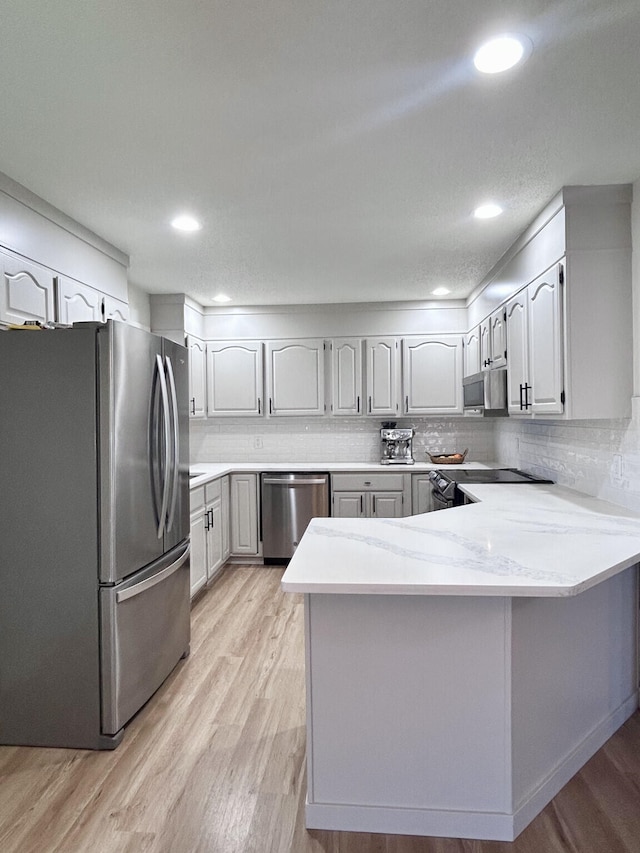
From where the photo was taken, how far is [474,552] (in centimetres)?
176

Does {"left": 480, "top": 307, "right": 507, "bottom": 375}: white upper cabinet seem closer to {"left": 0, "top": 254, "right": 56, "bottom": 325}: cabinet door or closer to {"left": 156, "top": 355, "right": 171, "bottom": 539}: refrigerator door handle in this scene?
{"left": 156, "top": 355, "right": 171, "bottom": 539}: refrigerator door handle

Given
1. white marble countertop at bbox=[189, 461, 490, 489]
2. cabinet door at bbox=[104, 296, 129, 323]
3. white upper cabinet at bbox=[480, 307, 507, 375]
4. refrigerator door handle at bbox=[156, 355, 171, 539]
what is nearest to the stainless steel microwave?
white upper cabinet at bbox=[480, 307, 507, 375]

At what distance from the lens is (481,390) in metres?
3.87

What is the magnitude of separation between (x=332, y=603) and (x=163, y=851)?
0.90m

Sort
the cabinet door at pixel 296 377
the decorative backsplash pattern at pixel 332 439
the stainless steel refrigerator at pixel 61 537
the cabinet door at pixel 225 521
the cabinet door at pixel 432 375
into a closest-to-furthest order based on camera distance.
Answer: the stainless steel refrigerator at pixel 61 537, the cabinet door at pixel 225 521, the cabinet door at pixel 432 375, the cabinet door at pixel 296 377, the decorative backsplash pattern at pixel 332 439

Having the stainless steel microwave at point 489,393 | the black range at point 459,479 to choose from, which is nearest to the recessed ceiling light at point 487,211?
the stainless steel microwave at point 489,393

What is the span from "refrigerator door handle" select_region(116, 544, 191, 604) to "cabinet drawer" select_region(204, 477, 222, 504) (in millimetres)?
1108

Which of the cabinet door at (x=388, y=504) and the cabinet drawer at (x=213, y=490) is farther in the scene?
the cabinet door at (x=388, y=504)

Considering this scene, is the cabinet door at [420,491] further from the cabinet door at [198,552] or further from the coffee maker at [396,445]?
the cabinet door at [198,552]

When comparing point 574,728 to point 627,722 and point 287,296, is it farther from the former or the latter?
point 287,296

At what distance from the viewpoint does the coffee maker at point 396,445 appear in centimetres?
498

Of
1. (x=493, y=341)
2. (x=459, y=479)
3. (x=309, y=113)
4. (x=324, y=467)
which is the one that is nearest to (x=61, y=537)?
(x=309, y=113)

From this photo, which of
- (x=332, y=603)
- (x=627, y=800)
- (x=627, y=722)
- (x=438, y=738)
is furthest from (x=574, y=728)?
(x=332, y=603)

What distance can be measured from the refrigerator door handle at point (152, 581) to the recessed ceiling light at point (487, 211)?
242 cm
